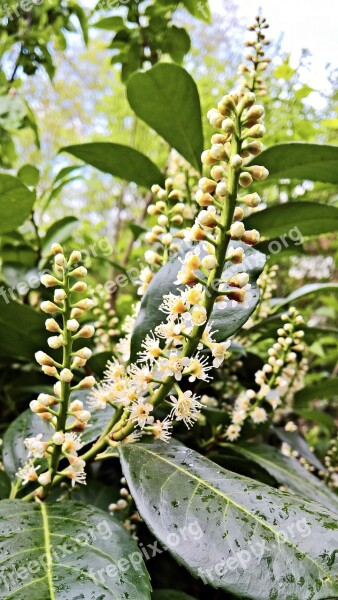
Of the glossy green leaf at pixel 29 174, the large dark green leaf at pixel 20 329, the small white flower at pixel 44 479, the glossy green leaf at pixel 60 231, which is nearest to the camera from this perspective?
the small white flower at pixel 44 479

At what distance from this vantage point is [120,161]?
4.36ft

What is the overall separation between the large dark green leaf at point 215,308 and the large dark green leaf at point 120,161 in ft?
1.67

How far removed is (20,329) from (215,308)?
0.60 metres

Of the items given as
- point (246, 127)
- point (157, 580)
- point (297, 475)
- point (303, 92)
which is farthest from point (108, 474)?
point (303, 92)

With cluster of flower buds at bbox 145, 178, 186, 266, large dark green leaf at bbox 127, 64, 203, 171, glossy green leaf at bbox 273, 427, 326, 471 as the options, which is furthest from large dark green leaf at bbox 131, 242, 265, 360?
glossy green leaf at bbox 273, 427, 326, 471

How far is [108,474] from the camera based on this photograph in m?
1.37

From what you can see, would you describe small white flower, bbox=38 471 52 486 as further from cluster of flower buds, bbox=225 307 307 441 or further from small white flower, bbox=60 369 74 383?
cluster of flower buds, bbox=225 307 307 441

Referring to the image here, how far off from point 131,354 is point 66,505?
0.87 ft

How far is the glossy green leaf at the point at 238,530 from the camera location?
567mm

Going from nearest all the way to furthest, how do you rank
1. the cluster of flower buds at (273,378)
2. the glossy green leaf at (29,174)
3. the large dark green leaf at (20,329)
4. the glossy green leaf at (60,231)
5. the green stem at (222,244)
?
the green stem at (222,244) < the cluster of flower buds at (273,378) < the large dark green leaf at (20,329) < the glossy green leaf at (29,174) < the glossy green leaf at (60,231)

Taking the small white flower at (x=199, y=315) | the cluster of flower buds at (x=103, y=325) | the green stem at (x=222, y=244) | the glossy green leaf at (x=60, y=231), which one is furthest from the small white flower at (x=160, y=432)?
the glossy green leaf at (x=60, y=231)

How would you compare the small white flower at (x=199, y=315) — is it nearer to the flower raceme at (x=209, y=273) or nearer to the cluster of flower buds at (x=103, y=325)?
the flower raceme at (x=209, y=273)

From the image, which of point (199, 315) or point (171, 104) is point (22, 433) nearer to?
point (199, 315)

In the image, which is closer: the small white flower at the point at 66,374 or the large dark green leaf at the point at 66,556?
the large dark green leaf at the point at 66,556
